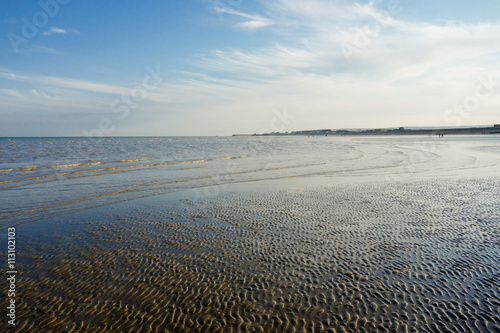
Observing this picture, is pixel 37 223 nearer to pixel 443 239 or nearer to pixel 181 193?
pixel 181 193

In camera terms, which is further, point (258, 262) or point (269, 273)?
point (258, 262)

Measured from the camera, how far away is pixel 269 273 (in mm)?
7270

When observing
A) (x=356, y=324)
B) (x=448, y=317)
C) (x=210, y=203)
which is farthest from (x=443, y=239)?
(x=210, y=203)

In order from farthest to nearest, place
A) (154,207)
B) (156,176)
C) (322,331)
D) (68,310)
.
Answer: (156,176) → (154,207) → (68,310) → (322,331)

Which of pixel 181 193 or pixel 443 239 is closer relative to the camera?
pixel 443 239

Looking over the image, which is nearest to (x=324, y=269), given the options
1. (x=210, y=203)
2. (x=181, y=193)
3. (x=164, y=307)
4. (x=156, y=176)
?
(x=164, y=307)

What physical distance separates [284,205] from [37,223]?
37.7 ft

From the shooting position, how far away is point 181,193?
17.3m

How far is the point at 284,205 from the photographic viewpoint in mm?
Answer: 14289

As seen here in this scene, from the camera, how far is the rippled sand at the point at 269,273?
17.9ft

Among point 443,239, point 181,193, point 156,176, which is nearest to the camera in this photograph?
point 443,239

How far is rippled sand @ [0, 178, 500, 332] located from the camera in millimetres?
5449

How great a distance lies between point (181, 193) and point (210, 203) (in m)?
3.32

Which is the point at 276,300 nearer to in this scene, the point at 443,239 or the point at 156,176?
the point at 443,239
